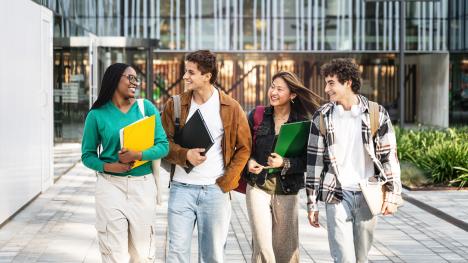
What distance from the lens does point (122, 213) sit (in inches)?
232

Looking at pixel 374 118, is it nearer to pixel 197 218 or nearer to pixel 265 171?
pixel 265 171

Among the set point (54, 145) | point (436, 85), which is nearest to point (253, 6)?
point (436, 85)

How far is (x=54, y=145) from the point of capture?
53.0ft

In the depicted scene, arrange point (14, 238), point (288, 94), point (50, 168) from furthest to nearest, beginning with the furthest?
point (50, 168)
point (14, 238)
point (288, 94)

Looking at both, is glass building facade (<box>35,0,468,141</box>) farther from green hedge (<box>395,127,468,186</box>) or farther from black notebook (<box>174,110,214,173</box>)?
black notebook (<box>174,110,214,173</box>)

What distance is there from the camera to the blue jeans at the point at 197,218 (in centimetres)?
600

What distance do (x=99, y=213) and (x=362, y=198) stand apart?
1.72m


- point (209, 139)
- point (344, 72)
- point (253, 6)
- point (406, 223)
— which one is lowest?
point (406, 223)

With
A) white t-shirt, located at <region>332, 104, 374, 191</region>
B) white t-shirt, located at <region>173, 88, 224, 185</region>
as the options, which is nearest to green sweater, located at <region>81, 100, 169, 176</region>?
white t-shirt, located at <region>173, 88, 224, 185</region>

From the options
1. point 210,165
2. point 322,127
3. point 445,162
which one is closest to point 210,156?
point 210,165

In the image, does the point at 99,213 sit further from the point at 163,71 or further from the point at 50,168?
the point at 163,71

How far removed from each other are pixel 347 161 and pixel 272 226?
3.10 ft

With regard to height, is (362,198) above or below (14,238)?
above

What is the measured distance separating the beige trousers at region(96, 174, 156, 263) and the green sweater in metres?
0.08
